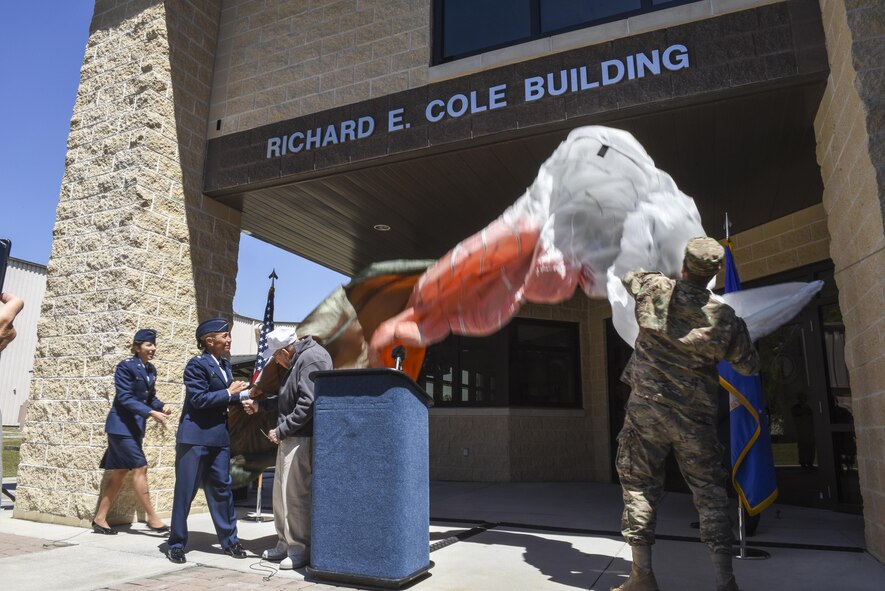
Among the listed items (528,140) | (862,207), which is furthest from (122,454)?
(862,207)

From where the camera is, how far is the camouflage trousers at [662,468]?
11.2ft

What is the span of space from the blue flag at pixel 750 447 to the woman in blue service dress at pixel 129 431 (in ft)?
17.2

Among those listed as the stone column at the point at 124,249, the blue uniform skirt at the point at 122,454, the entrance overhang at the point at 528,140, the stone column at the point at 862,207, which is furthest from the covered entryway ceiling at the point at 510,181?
the blue uniform skirt at the point at 122,454

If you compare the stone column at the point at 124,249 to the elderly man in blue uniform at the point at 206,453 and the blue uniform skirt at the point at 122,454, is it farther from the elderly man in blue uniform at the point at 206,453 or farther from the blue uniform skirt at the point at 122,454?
the elderly man in blue uniform at the point at 206,453

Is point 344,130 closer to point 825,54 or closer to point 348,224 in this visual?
point 348,224

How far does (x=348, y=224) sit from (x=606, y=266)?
16.5 ft

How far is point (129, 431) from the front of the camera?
5746mm

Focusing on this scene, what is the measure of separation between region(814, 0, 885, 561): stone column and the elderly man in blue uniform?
4730 millimetres

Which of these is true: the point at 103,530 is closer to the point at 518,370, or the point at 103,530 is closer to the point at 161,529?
the point at 161,529

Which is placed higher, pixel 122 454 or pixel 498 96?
pixel 498 96

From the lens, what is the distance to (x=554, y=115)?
570 cm

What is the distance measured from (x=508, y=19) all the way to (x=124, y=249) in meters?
4.95

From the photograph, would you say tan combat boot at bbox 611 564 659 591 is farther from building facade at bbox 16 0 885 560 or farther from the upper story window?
the upper story window

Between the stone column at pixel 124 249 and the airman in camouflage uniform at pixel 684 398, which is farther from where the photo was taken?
the stone column at pixel 124 249
